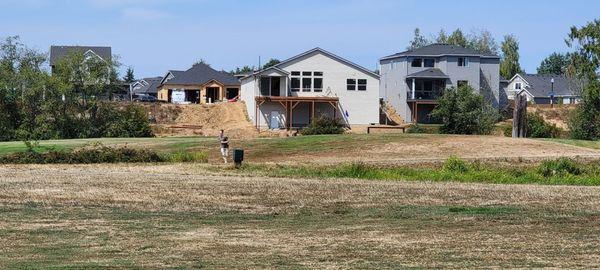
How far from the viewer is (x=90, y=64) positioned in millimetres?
87562

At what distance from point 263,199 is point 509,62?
126505 mm

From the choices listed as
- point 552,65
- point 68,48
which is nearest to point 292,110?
point 68,48

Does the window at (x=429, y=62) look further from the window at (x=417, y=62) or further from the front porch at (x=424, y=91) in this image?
the front porch at (x=424, y=91)

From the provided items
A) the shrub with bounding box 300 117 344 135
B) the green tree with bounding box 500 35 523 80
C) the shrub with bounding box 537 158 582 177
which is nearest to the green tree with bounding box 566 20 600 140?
the shrub with bounding box 300 117 344 135

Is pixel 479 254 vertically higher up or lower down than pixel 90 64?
lower down

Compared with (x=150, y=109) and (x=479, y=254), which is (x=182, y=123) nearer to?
(x=150, y=109)

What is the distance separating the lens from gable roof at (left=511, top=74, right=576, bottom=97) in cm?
13250

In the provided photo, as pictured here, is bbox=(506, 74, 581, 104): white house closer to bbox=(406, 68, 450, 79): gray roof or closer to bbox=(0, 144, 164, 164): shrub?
bbox=(406, 68, 450, 79): gray roof

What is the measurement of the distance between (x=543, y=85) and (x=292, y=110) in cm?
5527

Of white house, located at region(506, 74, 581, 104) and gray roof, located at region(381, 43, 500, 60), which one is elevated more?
gray roof, located at region(381, 43, 500, 60)

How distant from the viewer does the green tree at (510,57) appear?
490 feet

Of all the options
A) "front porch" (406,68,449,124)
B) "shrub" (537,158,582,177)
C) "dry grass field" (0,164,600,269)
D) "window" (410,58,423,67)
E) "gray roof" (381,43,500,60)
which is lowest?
"dry grass field" (0,164,600,269)

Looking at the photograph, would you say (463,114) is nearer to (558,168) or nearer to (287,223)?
(558,168)

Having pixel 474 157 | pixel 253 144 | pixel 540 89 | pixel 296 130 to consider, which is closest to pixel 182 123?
pixel 296 130
